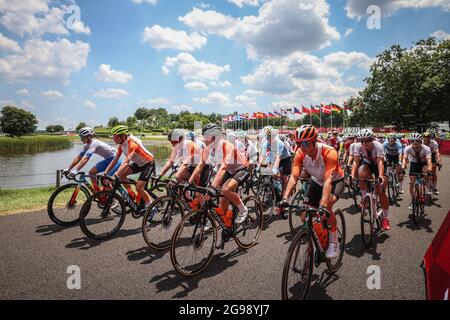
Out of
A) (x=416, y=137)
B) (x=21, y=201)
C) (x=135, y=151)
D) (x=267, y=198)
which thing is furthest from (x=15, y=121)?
(x=416, y=137)

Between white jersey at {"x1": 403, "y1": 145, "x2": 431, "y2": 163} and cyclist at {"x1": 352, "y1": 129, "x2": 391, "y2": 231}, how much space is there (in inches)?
96.8

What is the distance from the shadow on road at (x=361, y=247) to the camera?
4.89m

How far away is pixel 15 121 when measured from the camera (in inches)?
3610

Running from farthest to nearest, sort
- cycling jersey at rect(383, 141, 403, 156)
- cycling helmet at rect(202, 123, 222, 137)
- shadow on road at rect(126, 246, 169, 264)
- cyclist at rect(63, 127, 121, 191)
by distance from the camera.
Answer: cycling jersey at rect(383, 141, 403, 156), cyclist at rect(63, 127, 121, 191), cycling helmet at rect(202, 123, 222, 137), shadow on road at rect(126, 246, 169, 264)

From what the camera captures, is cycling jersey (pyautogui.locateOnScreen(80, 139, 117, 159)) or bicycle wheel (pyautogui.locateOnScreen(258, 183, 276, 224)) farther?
bicycle wheel (pyautogui.locateOnScreen(258, 183, 276, 224))

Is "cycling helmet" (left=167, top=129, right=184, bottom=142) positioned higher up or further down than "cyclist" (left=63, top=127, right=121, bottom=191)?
higher up

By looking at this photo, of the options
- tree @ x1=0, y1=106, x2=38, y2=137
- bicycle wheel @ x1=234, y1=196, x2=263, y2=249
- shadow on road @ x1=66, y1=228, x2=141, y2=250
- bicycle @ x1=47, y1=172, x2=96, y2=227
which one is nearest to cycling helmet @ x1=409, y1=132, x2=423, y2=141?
bicycle wheel @ x1=234, y1=196, x2=263, y2=249

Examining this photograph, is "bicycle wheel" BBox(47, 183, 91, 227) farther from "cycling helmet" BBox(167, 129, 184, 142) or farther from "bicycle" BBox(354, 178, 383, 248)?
"bicycle" BBox(354, 178, 383, 248)

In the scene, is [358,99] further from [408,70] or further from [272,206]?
[272,206]

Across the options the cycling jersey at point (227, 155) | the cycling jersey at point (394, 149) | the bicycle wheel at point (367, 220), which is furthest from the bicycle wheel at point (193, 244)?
the cycling jersey at point (394, 149)

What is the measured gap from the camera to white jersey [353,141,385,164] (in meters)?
6.06

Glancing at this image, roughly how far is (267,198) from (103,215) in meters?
4.06

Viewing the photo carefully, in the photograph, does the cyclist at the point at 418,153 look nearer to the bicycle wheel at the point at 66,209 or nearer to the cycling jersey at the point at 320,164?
the cycling jersey at the point at 320,164
